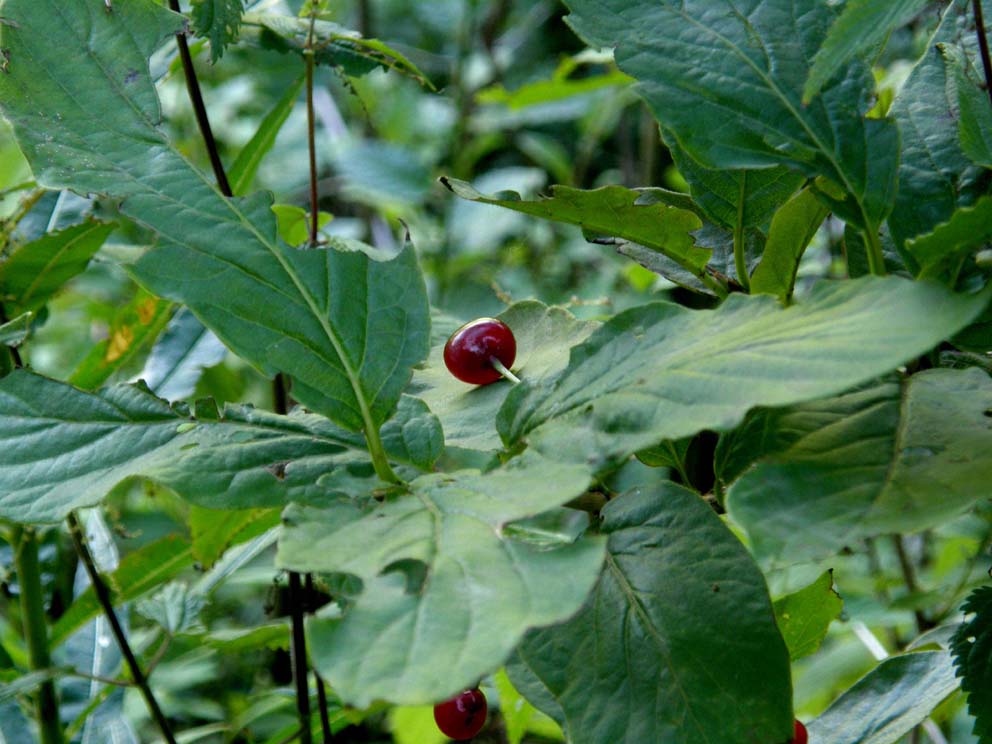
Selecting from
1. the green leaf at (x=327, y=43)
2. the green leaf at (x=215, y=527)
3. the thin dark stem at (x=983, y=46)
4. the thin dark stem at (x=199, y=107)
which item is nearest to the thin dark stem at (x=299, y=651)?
the green leaf at (x=215, y=527)

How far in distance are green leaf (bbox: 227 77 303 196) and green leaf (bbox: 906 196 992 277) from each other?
58 centimetres

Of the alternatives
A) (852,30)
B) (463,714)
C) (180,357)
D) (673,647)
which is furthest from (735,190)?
(180,357)

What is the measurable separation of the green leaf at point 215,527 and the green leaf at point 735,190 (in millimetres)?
410

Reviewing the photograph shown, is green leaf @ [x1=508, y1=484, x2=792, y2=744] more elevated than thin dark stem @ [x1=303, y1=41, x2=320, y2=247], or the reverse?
thin dark stem @ [x1=303, y1=41, x2=320, y2=247]

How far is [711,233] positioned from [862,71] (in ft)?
0.47

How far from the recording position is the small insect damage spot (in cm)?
50

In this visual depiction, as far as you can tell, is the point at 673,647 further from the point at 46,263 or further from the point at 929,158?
the point at 46,263

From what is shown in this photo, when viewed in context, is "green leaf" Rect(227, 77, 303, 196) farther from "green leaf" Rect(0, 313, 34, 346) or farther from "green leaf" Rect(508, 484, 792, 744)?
"green leaf" Rect(508, 484, 792, 744)

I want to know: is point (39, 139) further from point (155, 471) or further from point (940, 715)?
point (940, 715)

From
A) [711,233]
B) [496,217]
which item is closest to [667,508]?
[711,233]

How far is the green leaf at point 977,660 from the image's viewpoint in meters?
0.55

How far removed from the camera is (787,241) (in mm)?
547

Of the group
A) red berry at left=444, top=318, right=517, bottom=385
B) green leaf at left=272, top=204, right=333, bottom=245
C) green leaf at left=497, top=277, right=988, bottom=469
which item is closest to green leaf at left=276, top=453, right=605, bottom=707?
Answer: green leaf at left=497, top=277, right=988, bottom=469

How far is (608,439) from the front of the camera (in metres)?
0.43
